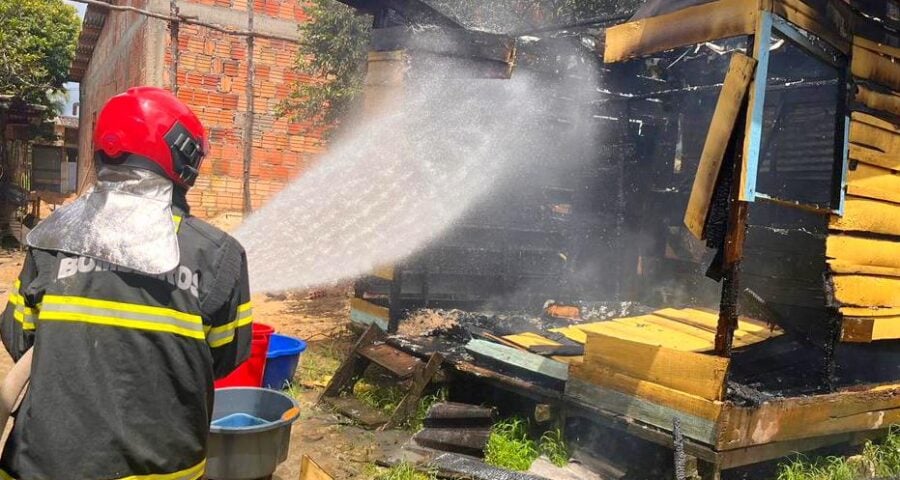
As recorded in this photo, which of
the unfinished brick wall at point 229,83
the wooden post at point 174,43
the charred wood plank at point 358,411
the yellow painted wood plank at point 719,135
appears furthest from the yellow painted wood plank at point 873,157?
the wooden post at point 174,43

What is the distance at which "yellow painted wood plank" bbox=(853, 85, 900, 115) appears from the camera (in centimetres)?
517

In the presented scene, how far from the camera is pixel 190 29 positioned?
44.0 ft

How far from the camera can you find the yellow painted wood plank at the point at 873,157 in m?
5.11

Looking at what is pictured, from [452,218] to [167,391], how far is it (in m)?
5.36

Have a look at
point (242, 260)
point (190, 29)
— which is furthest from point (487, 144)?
point (190, 29)

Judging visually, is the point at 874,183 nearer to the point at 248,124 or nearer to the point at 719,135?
the point at 719,135

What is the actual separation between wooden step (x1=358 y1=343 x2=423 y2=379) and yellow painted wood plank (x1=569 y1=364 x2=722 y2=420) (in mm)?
1638

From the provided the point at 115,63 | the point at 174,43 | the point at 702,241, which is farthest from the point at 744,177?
the point at 115,63

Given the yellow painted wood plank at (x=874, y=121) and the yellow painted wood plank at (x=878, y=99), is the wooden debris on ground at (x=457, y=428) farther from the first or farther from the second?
the yellow painted wood plank at (x=878, y=99)

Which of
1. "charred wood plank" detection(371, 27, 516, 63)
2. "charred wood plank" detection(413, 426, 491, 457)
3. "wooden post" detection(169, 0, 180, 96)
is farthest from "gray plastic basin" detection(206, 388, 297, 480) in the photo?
"wooden post" detection(169, 0, 180, 96)

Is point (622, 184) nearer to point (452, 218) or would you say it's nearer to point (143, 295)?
point (452, 218)

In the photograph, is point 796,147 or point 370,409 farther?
point 796,147

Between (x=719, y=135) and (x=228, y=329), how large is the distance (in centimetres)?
340

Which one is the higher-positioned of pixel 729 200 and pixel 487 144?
pixel 487 144
